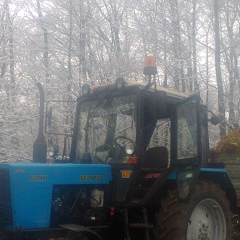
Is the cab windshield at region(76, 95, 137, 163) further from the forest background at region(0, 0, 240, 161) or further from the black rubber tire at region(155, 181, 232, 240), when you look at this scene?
the forest background at region(0, 0, 240, 161)

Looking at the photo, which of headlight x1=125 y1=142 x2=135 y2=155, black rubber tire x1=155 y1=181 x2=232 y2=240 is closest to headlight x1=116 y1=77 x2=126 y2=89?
headlight x1=125 y1=142 x2=135 y2=155

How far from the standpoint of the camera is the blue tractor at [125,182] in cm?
445

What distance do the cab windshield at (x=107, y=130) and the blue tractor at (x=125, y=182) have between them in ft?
0.04

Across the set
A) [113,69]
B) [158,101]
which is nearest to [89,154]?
[158,101]

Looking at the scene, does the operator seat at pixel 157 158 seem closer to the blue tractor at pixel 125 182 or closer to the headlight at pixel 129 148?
the blue tractor at pixel 125 182

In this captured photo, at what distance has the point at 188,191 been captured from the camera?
5.04 meters

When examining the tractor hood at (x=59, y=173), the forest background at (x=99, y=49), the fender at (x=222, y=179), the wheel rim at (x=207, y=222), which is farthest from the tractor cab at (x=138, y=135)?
the forest background at (x=99, y=49)

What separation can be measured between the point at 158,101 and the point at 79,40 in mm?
10158

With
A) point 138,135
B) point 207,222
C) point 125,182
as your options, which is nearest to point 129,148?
point 138,135

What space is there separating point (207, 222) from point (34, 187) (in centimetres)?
260

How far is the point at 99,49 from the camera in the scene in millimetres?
14828

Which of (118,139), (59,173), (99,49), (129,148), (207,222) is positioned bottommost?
(207,222)

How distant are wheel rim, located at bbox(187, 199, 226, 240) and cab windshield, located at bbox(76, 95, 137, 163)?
4.53 feet

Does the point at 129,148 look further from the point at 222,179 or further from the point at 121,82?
the point at 222,179
